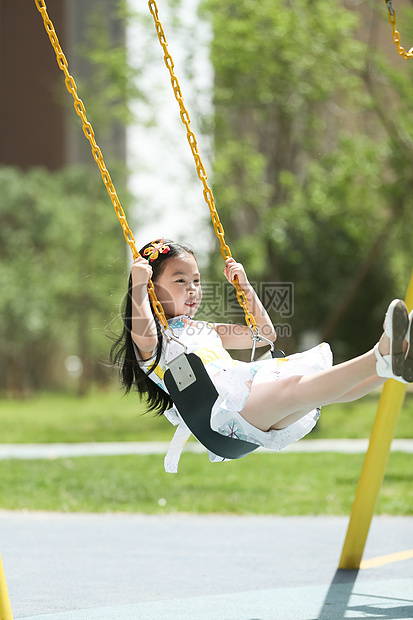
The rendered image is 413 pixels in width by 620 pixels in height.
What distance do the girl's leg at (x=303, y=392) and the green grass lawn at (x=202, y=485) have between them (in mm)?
3686

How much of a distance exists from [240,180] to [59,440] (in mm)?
8363

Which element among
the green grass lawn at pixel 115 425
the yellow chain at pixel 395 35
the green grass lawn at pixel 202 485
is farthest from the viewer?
the green grass lawn at pixel 115 425

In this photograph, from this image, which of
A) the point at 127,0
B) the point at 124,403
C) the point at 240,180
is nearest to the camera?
the point at 127,0

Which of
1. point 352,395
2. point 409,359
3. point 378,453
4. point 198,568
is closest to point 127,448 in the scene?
point 198,568

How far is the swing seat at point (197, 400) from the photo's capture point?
308 centimetres

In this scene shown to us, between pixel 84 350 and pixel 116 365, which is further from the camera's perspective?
pixel 84 350

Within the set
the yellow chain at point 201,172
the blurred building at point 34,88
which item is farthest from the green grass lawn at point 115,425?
the blurred building at point 34,88

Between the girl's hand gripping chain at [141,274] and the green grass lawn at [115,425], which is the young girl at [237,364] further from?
the green grass lawn at [115,425]

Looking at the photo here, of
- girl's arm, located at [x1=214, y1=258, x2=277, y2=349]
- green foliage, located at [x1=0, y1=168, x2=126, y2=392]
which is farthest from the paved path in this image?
green foliage, located at [x1=0, y1=168, x2=126, y2=392]

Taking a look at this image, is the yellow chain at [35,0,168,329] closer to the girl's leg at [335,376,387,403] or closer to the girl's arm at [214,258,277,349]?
the girl's arm at [214,258,277,349]

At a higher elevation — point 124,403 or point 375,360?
point 375,360

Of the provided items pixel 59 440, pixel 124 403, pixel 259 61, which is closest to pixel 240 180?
pixel 259 61

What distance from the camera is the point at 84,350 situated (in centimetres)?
2691

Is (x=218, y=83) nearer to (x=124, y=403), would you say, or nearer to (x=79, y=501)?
(x=124, y=403)
